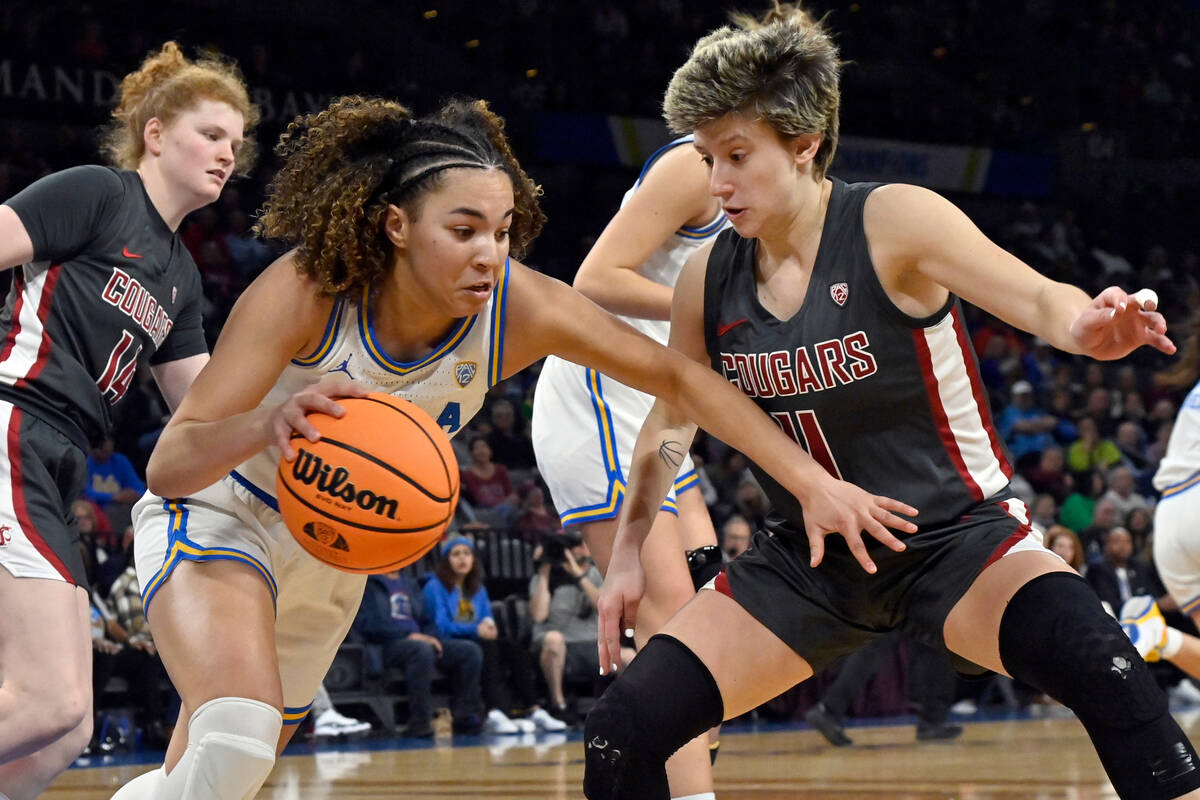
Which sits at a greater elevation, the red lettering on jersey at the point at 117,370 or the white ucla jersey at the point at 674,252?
the white ucla jersey at the point at 674,252

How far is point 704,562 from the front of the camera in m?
4.49

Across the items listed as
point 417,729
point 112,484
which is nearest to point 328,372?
point 417,729

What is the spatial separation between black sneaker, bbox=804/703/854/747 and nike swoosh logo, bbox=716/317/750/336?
6.10m

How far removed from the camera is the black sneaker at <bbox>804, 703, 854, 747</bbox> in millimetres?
8875

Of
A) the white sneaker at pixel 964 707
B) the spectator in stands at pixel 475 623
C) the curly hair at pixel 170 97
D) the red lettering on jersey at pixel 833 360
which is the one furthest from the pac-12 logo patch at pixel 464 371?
the white sneaker at pixel 964 707

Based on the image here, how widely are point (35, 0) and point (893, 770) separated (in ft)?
36.6

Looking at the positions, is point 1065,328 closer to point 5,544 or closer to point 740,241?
point 740,241

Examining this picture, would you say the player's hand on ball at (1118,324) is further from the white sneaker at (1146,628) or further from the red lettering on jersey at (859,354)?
the white sneaker at (1146,628)

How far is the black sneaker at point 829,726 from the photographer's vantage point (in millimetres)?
8875

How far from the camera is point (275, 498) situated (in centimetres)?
333

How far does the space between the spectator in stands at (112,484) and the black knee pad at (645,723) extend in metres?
7.21

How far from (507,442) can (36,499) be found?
829cm

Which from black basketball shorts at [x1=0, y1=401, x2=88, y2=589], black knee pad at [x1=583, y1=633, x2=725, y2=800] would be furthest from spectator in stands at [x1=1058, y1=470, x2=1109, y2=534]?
black basketball shorts at [x1=0, y1=401, x2=88, y2=589]

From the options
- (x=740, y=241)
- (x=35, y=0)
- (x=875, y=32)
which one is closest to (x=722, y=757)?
(x=740, y=241)
